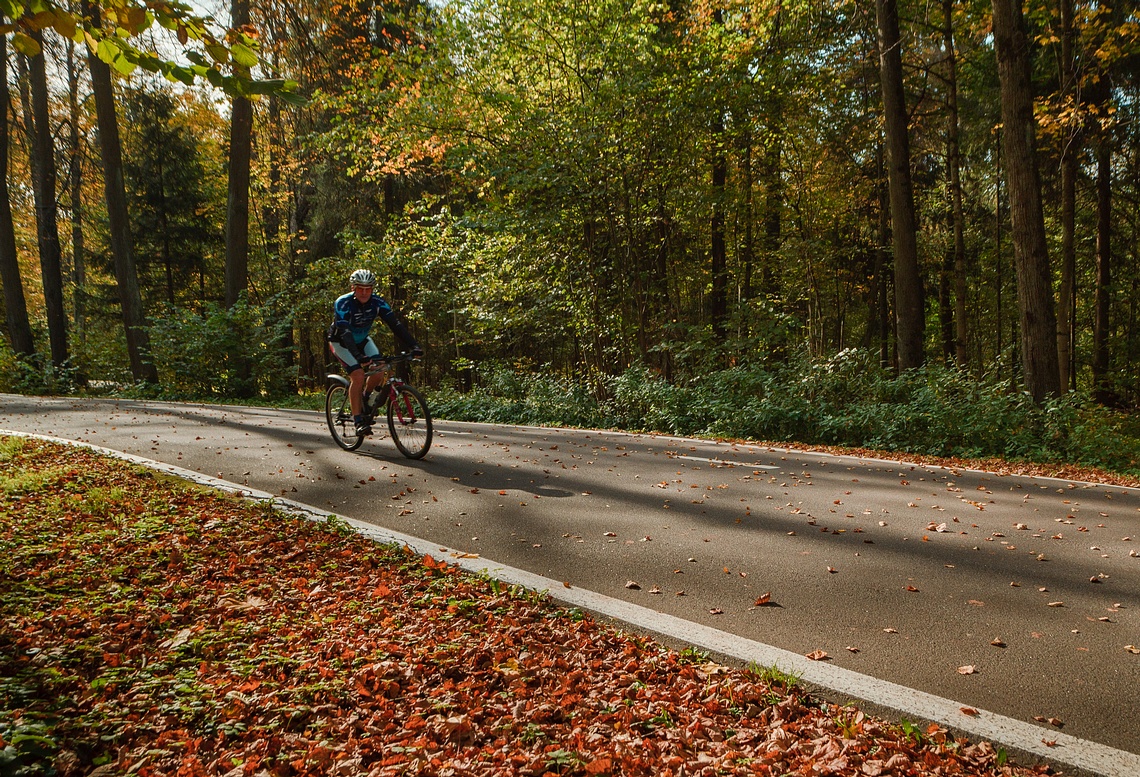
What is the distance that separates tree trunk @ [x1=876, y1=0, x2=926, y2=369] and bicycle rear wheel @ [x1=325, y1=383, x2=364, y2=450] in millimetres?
10306

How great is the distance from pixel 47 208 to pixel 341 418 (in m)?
19.8

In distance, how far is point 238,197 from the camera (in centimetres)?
1938

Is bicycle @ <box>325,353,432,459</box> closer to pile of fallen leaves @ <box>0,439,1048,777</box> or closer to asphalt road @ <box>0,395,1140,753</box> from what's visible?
asphalt road @ <box>0,395,1140,753</box>

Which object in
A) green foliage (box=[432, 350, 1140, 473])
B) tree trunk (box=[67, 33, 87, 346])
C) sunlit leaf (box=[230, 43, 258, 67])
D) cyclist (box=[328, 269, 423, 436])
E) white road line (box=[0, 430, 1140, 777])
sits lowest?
white road line (box=[0, 430, 1140, 777])

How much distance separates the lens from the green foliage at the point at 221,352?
62.6ft

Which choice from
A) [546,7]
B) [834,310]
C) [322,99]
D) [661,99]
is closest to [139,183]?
[322,99]

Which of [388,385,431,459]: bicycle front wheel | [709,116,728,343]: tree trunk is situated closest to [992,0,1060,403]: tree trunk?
[709,116,728,343]: tree trunk

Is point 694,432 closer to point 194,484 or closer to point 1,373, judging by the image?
point 194,484

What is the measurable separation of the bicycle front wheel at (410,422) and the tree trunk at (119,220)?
44.4ft

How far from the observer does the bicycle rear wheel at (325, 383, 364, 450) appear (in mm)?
9617

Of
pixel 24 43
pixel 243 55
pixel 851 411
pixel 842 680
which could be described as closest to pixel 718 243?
pixel 851 411

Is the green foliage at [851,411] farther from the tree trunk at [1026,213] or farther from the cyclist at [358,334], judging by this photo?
the cyclist at [358,334]

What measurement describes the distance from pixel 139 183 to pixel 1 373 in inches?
404

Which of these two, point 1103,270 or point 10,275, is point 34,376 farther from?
point 1103,270
